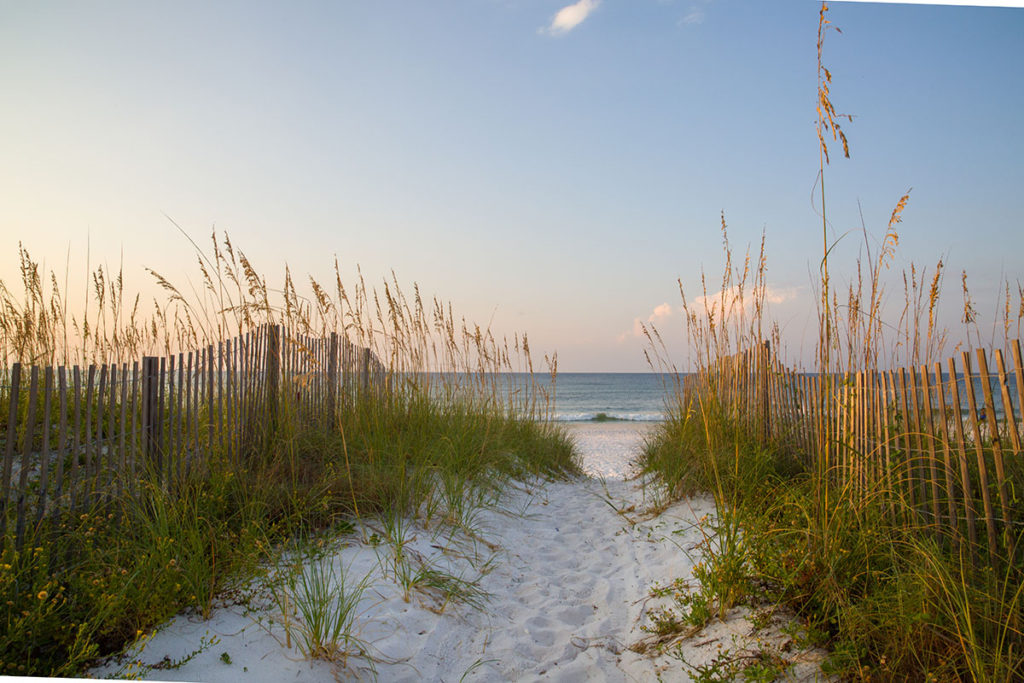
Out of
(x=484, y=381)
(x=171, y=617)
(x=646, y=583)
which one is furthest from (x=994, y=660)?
(x=484, y=381)

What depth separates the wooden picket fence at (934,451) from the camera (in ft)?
7.61

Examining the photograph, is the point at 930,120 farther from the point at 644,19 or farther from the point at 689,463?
the point at 689,463

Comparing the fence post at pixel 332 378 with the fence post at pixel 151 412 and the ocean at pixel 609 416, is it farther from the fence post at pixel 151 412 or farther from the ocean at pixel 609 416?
the ocean at pixel 609 416

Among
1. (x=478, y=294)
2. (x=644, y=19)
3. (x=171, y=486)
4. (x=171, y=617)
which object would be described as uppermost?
(x=644, y=19)

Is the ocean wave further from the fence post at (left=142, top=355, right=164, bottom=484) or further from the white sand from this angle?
the fence post at (left=142, top=355, right=164, bottom=484)

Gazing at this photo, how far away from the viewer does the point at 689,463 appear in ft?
14.9

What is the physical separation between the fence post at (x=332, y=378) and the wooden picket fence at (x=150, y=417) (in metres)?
0.01

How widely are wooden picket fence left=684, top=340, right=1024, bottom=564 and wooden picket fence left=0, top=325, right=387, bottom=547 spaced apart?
3007 mm

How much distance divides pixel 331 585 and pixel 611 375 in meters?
53.6

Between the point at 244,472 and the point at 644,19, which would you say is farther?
the point at 644,19

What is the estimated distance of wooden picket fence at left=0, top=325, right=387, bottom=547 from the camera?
2789mm

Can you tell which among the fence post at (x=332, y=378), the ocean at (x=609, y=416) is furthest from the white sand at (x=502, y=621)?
the ocean at (x=609, y=416)

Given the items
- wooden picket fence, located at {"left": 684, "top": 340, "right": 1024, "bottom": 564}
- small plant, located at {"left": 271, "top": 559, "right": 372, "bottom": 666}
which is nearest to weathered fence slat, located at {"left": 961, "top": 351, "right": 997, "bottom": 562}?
wooden picket fence, located at {"left": 684, "top": 340, "right": 1024, "bottom": 564}

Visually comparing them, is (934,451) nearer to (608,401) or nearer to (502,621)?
(502,621)
